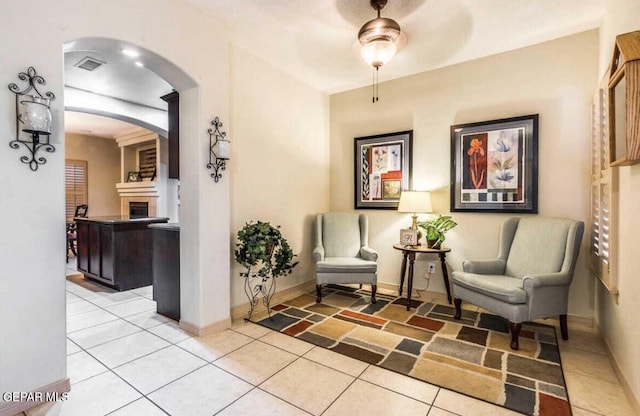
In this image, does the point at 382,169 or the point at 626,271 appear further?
the point at 382,169

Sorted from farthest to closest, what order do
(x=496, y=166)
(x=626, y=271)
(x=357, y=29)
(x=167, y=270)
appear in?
1. (x=496, y=166)
2. (x=167, y=270)
3. (x=357, y=29)
4. (x=626, y=271)

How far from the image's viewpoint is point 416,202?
135 inches

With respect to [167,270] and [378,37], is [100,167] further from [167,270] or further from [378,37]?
[378,37]

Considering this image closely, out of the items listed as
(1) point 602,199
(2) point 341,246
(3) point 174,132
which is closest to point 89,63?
(3) point 174,132

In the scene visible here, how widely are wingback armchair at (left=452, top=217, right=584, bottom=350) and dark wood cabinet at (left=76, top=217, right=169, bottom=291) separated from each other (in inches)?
157

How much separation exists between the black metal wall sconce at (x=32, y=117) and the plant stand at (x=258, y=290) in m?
1.92

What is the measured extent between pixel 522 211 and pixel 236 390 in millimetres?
3011

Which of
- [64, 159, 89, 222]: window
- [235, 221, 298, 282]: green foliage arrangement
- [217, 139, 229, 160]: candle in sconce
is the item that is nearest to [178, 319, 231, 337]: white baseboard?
[235, 221, 298, 282]: green foliage arrangement

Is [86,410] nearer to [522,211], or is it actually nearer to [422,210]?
[422,210]

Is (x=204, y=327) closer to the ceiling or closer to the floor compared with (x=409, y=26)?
closer to the floor

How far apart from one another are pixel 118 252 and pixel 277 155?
2491 millimetres

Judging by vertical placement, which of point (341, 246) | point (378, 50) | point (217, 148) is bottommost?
point (341, 246)

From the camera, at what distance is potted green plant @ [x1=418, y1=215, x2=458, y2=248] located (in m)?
3.36

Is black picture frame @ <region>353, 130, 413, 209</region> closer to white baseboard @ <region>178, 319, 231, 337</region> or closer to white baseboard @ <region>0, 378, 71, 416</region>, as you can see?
white baseboard @ <region>178, 319, 231, 337</region>
